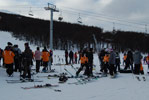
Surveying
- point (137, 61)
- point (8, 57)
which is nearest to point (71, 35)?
point (137, 61)

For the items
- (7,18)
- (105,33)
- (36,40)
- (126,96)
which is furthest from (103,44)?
(126,96)

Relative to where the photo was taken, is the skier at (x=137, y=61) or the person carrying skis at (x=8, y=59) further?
the skier at (x=137, y=61)

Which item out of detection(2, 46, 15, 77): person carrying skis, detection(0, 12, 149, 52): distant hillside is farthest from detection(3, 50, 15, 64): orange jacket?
detection(0, 12, 149, 52): distant hillside

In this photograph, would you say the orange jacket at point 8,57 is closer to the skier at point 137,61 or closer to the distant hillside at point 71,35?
the skier at point 137,61

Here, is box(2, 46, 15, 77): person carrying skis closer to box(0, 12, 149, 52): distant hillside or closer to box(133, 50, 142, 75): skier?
box(133, 50, 142, 75): skier

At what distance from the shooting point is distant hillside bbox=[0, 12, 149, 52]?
74.8 m

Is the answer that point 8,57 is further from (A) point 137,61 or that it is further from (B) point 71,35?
(B) point 71,35

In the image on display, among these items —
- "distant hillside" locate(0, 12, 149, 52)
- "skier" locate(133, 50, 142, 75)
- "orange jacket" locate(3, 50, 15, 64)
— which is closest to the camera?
"orange jacket" locate(3, 50, 15, 64)

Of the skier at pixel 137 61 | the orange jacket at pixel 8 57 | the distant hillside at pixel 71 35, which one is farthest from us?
the distant hillside at pixel 71 35

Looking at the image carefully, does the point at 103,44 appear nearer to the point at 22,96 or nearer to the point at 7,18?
the point at 7,18

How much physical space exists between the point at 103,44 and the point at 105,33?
15.6 ft

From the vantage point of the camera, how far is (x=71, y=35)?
78250 millimetres

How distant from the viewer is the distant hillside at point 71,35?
7481cm

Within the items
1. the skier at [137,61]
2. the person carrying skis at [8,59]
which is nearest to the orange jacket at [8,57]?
the person carrying skis at [8,59]
